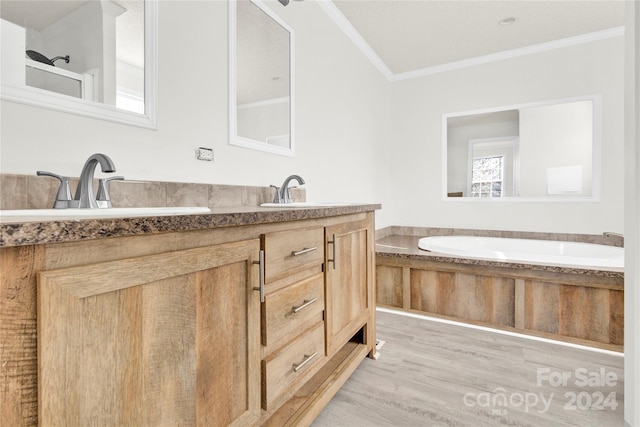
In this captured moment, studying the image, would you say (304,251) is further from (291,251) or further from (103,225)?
(103,225)

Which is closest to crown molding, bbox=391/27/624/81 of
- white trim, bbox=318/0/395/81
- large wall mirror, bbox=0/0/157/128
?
white trim, bbox=318/0/395/81

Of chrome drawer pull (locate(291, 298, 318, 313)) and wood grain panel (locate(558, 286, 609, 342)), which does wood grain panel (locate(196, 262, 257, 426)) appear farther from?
wood grain panel (locate(558, 286, 609, 342))

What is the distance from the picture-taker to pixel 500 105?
140 inches

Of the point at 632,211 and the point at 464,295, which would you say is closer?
the point at 632,211

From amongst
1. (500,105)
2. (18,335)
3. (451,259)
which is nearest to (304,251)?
(18,335)

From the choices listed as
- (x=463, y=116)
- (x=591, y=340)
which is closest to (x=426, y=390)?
(x=591, y=340)

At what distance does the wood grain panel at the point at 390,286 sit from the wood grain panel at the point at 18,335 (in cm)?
252

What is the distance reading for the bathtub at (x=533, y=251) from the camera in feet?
7.34

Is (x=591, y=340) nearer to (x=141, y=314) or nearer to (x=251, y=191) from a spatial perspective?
(x=251, y=191)

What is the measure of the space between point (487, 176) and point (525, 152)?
1.45 ft

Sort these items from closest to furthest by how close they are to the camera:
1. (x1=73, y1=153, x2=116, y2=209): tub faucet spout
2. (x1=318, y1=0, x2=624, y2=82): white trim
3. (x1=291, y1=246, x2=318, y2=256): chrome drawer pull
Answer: (x1=73, y1=153, x2=116, y2=209): tub faucet spout → (x1=291, y1=246, x2=318, y2=256): chrome drawer pull → (x1=318, y1=0, x2=624, y2=82): white trim

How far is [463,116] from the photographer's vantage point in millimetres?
3748

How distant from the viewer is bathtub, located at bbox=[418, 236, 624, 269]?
224 centimetres

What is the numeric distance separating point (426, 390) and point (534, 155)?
120 inches
